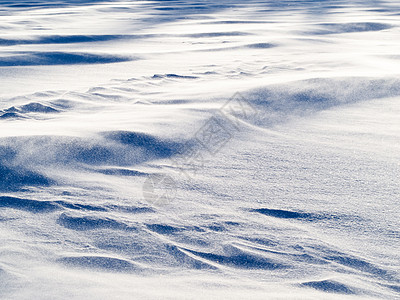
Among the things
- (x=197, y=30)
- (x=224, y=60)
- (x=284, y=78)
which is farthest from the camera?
(x=197, y=30)

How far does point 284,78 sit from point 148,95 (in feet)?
1.94

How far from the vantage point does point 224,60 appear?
2656 mm

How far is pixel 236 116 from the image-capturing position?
171 centimetres

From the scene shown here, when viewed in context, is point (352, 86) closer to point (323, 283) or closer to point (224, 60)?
point (224, 60)

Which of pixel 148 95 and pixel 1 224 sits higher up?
pixel 148 95

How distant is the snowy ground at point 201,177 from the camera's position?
906 mm

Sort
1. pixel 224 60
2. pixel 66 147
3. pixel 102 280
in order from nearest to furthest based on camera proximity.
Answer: pixel 102 280, pixel 66 147, pixel 224 60

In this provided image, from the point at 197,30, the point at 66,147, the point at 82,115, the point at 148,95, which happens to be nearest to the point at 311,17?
the point at 197,30

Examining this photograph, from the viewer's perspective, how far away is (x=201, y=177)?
130 centimetres

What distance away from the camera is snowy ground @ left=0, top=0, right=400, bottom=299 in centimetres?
91

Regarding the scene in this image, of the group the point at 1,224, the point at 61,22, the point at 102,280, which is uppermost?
the point at 61,22

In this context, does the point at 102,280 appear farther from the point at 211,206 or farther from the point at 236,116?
the point at 236,116

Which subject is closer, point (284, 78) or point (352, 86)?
point (352, 86)

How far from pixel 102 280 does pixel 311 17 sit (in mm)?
3877
